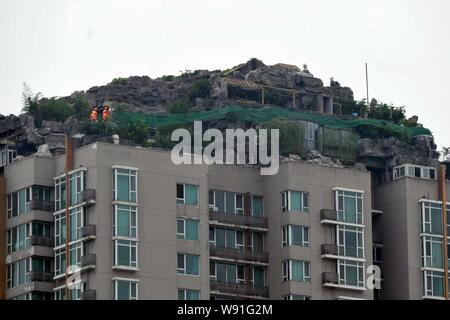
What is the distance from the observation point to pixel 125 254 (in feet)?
372

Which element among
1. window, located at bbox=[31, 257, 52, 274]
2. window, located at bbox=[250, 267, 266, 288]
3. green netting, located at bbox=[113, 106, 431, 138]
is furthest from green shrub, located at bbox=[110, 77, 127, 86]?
window, located at bbox=[31, 257, 52, 274]

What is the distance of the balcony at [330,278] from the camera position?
122m

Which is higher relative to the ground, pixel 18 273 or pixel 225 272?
pixel 225 272

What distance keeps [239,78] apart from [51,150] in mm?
33303

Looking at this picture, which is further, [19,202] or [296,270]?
[296,270]

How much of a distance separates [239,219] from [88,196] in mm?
13767

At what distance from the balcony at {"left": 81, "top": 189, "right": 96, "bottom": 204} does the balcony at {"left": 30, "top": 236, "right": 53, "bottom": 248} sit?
170 inches

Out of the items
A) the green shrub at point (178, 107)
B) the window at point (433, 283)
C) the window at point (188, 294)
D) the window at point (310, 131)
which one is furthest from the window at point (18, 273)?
the window at point (310, 131)

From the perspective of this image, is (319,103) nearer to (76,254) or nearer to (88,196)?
(88,196)

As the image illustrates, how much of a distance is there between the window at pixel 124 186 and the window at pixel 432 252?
25146 millimetres

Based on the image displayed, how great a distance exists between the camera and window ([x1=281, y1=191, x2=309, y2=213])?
123 metres

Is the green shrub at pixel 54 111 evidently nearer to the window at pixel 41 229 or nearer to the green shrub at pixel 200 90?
the green shrub at pixel 200 90

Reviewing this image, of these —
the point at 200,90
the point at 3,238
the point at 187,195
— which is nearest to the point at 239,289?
the point at 187,195
